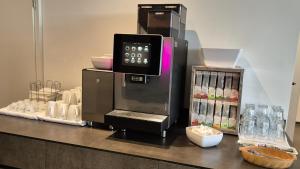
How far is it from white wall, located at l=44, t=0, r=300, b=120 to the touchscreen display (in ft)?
1.92

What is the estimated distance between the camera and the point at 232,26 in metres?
1.79

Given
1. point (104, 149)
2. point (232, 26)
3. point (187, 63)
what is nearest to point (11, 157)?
point (104, 149)

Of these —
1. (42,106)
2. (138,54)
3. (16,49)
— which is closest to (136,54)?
(138,54)

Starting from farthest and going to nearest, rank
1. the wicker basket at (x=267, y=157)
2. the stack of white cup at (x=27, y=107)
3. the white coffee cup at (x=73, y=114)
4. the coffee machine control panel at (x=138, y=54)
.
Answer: the stack of white cup at (x=27, y=107)
the white coffee cup at (x=73, y=114)
the coffee machine control panel at (x=138, y=54)
the wicker basket at (x=267, y=157)

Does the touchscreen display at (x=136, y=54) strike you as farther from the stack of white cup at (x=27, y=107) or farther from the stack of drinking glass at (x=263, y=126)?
the stack of white cup at (x=27, y=107)

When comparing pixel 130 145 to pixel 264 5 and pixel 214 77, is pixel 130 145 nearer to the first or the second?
pixel 214 77

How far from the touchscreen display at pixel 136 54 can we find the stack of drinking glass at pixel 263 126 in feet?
2.33

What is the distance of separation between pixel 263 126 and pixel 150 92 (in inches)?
27.4

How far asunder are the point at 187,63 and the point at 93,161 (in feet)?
3.11

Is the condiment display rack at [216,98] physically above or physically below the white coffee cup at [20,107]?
above

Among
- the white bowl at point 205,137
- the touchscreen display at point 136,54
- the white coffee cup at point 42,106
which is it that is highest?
the touchscreen display at point 136,54

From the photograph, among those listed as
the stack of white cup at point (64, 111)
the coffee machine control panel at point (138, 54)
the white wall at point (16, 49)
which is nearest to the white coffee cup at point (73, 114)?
the stack of white cup at point (64, 111)

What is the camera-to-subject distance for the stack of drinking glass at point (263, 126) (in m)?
1.54

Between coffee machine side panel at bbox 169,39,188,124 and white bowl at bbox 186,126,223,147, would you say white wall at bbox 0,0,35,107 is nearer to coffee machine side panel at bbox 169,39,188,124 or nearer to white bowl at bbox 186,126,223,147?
coffee machine side panel at bbox 169,39,188,124
